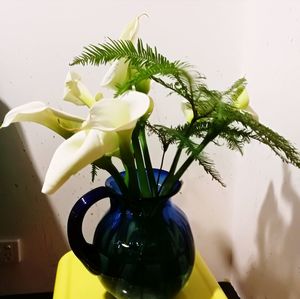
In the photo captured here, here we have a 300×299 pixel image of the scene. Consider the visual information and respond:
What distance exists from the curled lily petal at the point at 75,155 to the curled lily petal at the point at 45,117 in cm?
7

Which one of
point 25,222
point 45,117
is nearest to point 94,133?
point 45,117

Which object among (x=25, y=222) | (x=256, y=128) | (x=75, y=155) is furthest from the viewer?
(x=25, y=222)

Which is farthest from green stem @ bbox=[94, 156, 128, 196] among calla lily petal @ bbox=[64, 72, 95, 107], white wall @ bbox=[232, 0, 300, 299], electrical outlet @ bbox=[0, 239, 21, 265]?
electrical outlet @ bbox=[0, 239, 21, 265]

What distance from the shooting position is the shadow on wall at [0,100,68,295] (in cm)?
131

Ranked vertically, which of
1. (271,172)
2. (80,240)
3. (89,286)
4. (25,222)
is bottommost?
(25,222)

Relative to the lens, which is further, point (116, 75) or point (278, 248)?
point (278, 248)

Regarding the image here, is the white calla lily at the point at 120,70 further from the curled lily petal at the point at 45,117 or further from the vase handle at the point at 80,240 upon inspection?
the vase handle at the point at 80,240

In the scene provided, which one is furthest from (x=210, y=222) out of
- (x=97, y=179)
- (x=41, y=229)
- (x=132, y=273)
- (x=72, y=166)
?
(x=72, y=166)

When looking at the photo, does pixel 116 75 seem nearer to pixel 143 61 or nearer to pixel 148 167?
pixel 143 61

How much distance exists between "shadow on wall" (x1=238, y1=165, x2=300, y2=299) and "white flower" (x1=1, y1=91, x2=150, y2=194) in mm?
555

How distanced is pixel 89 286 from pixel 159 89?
641 mm

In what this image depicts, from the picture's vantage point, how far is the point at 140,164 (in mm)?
770

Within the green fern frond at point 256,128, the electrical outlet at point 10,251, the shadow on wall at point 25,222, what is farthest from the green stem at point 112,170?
the electrical outlet at point 10,251

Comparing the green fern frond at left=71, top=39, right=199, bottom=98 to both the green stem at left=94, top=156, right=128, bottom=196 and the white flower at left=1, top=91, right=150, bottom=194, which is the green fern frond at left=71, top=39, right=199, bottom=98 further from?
the green stem at left=94, top=156, right=128, bottom=196
